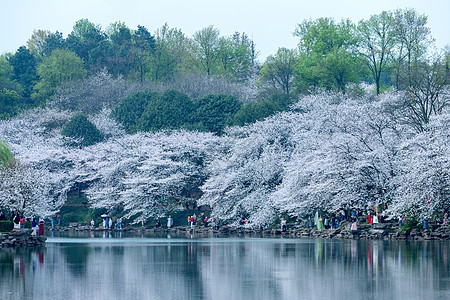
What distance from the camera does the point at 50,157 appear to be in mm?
66250

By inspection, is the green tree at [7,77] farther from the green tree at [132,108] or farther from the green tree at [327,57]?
the green tree at [327,57]

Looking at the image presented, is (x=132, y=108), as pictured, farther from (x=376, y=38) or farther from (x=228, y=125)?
(x=376, y=38)

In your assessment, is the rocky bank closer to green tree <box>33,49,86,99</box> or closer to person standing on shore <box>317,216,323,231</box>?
Answer: person standing on shore <box>317,216,323,231</box>

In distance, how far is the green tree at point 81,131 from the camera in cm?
6856

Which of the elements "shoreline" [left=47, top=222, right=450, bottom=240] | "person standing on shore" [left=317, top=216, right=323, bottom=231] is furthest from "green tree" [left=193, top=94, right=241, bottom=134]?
"person standing on shore" [left=317, top=216, right=323, bottom=231]

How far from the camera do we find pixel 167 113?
6738cm

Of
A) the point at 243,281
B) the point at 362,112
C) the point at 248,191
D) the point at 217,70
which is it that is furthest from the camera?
the point at 217,70

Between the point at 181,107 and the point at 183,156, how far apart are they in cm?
962

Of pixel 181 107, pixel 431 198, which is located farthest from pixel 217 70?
pixel 431 198

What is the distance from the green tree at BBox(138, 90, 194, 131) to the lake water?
37.6 meters

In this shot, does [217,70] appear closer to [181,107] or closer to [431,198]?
[181,107]

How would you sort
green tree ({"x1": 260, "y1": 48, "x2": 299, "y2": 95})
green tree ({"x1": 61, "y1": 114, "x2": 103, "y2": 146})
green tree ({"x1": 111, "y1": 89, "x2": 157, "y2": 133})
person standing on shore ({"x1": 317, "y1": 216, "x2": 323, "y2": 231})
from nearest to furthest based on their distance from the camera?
person standing on shore ({"x1": 317, "y1": 216, "x2": 323, "y2": 231})
green tree ({"x1": 61, "y1": 114, "x2": 103, "y2": 146})
green tree ({"x1": 111, "y1": 89, "x2": 157, "y2": 133})
green tree ({"x1": 260, "y1": 48, "x2": 299, "y2": 95})

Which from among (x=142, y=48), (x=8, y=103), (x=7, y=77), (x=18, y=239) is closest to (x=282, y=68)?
(x=142, y=48)

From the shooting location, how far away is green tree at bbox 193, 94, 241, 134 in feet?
215
